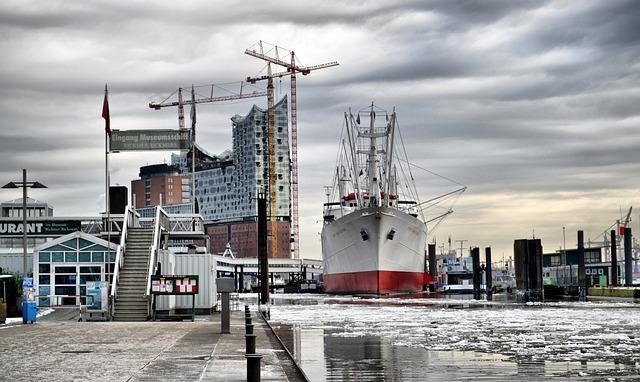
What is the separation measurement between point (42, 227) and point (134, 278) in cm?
3988

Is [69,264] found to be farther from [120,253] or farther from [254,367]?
[254,367]

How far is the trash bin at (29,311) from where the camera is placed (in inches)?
1661

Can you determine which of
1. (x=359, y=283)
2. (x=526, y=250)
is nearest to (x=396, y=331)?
(x=526, y=250)

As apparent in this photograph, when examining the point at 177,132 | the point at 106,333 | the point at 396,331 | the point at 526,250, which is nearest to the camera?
the point at 106,333

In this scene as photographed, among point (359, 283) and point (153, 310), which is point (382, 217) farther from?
point (153, 310)

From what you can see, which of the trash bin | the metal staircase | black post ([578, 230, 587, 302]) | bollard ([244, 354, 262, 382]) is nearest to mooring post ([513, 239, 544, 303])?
black post ([578, 230, 587, 302])

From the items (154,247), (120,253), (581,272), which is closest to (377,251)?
(581,272)

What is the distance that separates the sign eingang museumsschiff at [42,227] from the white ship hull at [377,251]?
1631 inches

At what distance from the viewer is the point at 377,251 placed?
115250mm

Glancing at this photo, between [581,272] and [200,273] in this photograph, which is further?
[581,272]

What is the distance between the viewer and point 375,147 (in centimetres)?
13450

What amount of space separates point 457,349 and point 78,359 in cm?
1018

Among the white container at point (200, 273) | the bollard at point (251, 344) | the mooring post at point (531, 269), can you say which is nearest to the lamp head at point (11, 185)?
the white container at point (200, 273)

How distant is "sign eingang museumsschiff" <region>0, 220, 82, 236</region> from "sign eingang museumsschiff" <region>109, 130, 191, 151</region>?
19.1m
